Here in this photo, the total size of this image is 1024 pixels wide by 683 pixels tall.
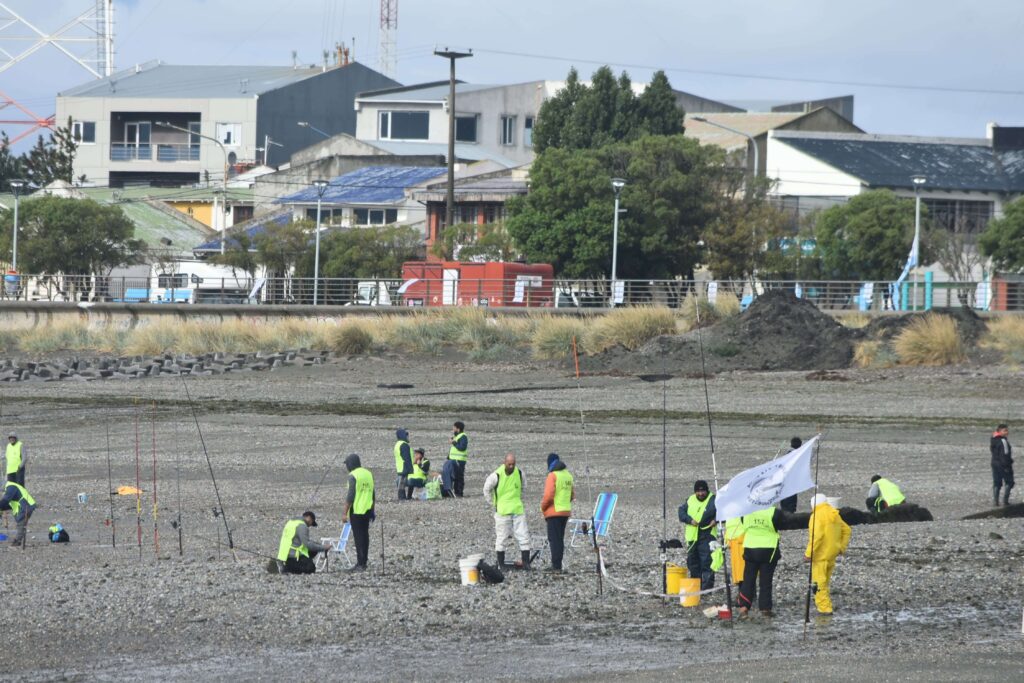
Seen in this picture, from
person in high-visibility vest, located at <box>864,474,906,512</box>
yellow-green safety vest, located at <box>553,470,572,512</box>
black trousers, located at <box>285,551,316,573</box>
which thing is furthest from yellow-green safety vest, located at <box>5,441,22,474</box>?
person in high-visibility vest, located at <box>864,474,906,512</box>

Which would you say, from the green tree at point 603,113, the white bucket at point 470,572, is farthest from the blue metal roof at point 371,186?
the white bucket at point 470,572

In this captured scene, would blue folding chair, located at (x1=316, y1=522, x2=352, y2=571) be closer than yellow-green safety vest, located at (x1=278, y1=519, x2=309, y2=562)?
No

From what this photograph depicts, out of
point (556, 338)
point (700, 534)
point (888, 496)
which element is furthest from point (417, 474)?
point (556, 338)

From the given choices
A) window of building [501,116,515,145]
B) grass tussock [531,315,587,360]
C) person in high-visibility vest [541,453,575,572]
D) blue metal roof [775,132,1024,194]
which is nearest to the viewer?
person in high-visibility vest [541,453,575,572]

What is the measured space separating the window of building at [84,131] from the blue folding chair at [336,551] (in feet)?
304

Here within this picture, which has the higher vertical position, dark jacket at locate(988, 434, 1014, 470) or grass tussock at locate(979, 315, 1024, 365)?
grass tussock at locate(979, 315, 1024, 365)

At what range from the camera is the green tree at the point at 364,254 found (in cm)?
6831

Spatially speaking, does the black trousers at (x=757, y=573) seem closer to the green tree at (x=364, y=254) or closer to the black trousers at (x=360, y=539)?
the black trousers at (x=360, y=539)

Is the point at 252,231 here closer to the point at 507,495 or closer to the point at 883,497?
the point at 883,497

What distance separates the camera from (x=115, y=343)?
5694 cm

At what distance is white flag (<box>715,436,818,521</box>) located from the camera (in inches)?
515

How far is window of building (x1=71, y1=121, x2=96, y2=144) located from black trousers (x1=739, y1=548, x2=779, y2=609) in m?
96.6

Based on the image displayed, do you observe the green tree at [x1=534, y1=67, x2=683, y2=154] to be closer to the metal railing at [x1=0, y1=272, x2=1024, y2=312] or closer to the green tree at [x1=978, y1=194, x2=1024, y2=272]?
the metal railing at [x1=0, y1=272, x2=1024, y2=312]

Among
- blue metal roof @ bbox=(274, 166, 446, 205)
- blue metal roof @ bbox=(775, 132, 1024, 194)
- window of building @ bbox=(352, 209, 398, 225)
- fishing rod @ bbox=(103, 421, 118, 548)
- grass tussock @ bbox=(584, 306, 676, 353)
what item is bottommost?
fishing rod @ bbox=(103, 421, 118, 548)
